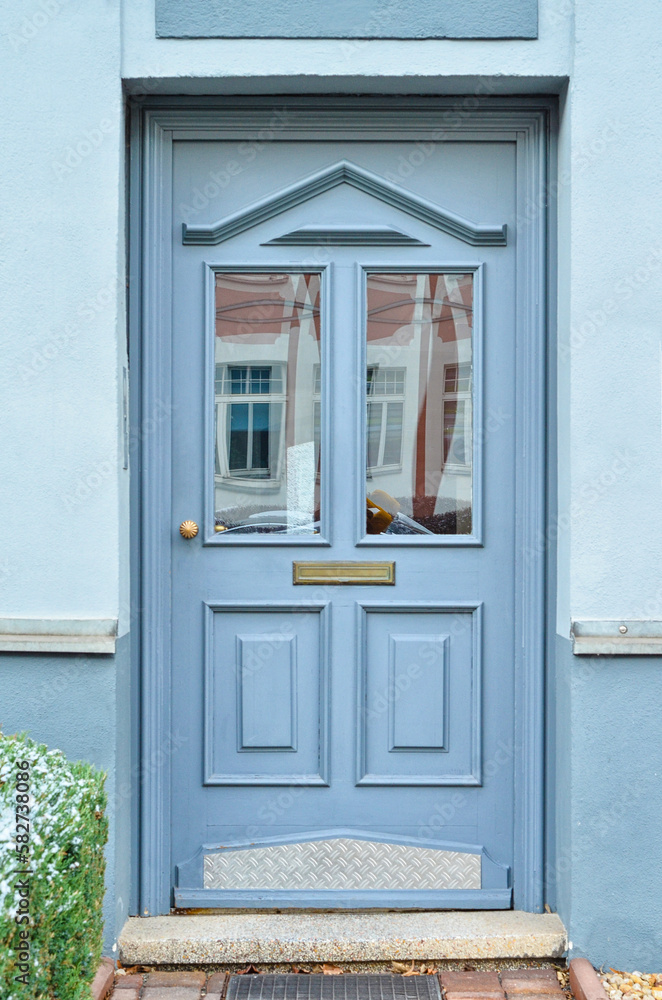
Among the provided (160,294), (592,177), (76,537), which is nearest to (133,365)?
(160,294)

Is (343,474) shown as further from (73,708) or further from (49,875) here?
(49,875)

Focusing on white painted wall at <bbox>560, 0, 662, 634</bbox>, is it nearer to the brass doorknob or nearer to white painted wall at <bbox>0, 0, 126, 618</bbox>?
the brass doorknob

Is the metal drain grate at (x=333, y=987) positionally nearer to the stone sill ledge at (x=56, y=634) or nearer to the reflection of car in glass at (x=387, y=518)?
the stone sill ledge at (x=56, y=634)

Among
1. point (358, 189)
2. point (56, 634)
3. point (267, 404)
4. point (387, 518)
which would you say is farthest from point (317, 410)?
point (56, 634)

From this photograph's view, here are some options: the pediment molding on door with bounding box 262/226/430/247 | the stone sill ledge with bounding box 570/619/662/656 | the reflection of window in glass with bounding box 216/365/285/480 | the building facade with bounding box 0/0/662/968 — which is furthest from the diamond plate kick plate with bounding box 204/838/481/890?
the pediment molding on door with bounding box 262/226/430/247

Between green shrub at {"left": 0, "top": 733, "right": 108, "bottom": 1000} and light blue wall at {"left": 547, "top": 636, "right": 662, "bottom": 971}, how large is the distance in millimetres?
1615

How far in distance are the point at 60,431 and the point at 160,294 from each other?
0.64 metres

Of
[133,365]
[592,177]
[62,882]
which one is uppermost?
[592,177]

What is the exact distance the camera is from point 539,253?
10.5 ft

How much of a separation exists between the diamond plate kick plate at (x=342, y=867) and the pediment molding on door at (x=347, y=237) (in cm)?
224

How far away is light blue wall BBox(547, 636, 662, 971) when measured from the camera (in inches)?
117

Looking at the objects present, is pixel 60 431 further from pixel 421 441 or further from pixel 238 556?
pixel 421 441

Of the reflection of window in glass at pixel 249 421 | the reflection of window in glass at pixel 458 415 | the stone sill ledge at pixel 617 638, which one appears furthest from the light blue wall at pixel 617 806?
the reflection of window in glass at pixel 249 421

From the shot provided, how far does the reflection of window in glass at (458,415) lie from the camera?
3311 mm
